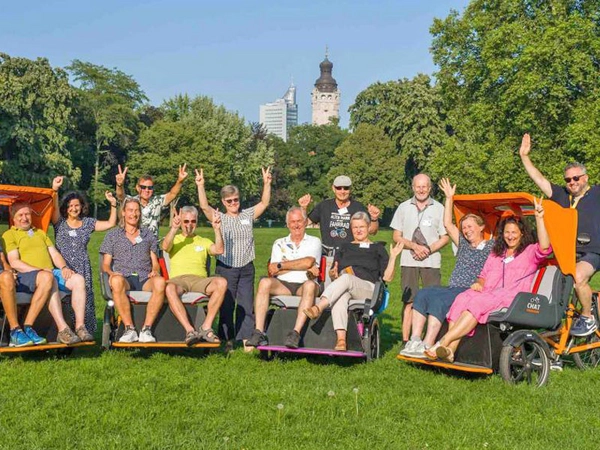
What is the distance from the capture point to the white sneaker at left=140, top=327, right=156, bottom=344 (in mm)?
7965

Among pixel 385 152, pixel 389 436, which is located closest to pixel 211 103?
pixel 385 152

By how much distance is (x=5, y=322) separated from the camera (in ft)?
25.2

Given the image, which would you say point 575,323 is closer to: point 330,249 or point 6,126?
point 330,249

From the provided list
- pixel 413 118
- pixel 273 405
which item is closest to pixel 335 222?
pixel 273 405

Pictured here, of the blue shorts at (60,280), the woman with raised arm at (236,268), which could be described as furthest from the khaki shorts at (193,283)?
the blue shorts at (60,280)

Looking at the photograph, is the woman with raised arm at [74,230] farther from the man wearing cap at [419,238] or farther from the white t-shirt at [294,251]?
the man wearing cap at [419,238]

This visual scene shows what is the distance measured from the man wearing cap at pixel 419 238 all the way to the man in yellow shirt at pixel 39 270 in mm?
3474

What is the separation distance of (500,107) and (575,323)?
2207cm

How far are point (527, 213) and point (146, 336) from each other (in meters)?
3.90

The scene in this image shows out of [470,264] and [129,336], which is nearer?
[129,336]

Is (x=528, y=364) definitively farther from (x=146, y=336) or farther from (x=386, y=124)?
(x=386, y=124)

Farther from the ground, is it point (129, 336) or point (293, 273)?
point (293, 273)

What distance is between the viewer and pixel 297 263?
862 centimetres

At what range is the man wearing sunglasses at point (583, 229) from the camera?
7855 millimetres
